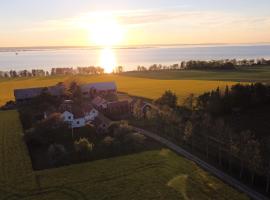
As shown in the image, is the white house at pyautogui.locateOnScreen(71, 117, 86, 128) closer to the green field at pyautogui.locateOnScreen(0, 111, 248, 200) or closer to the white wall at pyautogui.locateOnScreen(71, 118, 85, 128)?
the white wall at pyautogui.locateOnScreen(71, 118, 85, 128)

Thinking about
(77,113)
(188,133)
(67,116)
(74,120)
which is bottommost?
(188,133)

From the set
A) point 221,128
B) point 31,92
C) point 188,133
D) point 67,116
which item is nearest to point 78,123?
point 67,116

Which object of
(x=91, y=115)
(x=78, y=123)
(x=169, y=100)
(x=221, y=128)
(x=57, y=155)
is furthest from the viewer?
(x=169, y=100)

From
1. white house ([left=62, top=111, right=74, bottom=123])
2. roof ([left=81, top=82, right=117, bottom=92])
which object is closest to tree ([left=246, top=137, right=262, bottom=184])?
white house ([left=62, top=111, right=74, bottom=123])

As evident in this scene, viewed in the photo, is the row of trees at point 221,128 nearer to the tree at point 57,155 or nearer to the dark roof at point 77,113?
the dark roof at point 77,113

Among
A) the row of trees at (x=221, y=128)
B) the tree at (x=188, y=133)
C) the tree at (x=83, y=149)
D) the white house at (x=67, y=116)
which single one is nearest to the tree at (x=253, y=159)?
the row of trees at (x=221, y=128)

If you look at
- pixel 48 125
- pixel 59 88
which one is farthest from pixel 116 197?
pixel 59 88

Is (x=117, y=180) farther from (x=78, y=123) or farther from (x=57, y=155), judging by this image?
(x=78, y=123)

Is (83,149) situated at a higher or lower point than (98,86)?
lower
